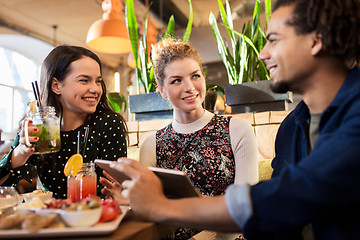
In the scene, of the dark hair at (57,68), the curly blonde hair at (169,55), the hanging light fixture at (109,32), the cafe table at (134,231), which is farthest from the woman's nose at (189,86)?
the hanging light fixture at (109,32)

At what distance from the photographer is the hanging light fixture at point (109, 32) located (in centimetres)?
295

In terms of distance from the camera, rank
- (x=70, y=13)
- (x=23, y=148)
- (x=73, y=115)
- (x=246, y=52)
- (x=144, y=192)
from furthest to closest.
A: (x=70, y=13) → (x=246, y=52) → (x=73, y=115) → (x=23, y=148) → (x=144, y=192)

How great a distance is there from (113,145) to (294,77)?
3.41 feet

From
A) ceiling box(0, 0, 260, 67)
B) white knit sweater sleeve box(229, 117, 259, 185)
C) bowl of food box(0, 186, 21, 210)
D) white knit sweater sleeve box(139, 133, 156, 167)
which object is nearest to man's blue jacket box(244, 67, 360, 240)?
white knit sweater sleeve box(229, 117, 259, 185)

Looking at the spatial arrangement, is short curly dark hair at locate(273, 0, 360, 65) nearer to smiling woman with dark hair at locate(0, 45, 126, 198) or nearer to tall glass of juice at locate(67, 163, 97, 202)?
tall glass of juice at locate(67, 163, 97, 202)

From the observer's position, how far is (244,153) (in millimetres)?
1441

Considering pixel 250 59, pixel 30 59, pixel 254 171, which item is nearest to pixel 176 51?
pixel 254 171

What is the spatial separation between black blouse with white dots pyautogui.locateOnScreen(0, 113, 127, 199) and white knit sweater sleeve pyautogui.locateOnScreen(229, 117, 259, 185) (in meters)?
0.61

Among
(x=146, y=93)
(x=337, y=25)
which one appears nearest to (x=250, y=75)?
(x=146, y=93)

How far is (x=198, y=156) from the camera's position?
1494 mm

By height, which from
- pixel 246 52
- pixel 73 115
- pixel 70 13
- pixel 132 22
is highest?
pixel 70 13

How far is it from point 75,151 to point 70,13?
4.59 m

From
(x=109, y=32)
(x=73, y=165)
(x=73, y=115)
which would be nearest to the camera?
(x=73, y=165)

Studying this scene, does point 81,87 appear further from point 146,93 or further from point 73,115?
point 146,93
